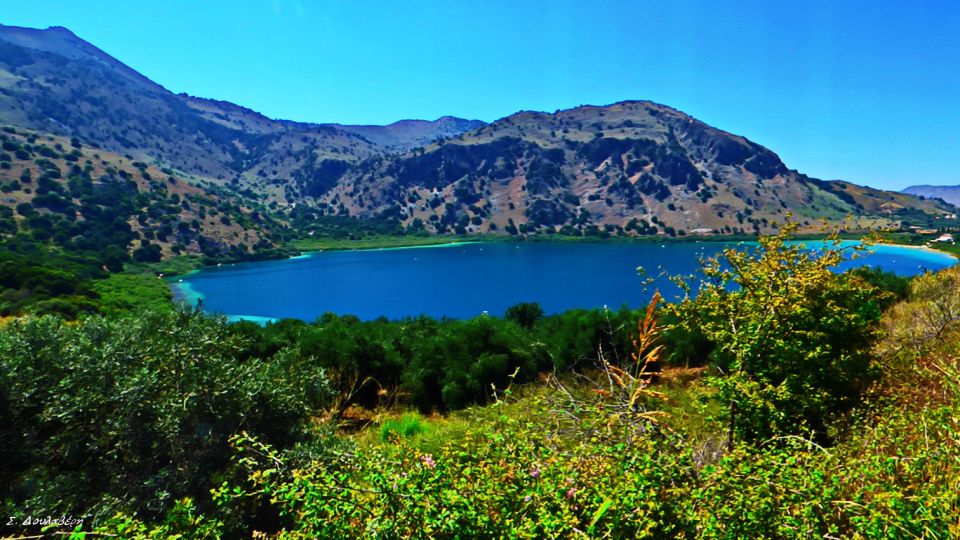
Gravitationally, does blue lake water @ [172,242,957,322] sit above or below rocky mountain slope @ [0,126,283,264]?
below

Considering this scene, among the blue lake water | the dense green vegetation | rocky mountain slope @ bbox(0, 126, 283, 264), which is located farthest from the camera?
rocky mountain slope @ bbox(0, 126, 283, 264)

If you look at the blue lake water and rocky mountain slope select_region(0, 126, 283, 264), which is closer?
the blue lake water

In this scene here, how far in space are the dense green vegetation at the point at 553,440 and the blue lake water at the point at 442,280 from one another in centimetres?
4097

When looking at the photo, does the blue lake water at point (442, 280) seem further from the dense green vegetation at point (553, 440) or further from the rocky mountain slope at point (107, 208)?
the dense green vegetation at point (553, 440)

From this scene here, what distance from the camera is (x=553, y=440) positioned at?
435 centimetres

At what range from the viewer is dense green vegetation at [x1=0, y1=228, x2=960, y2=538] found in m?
3.14

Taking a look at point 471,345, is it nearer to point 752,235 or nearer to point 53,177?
point 53,177

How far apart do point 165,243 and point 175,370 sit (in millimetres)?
154104

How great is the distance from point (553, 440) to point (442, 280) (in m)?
A: 106

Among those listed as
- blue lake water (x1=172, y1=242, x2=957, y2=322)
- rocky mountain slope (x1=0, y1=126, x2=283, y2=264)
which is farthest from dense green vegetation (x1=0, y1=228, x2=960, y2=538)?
rocky mountain slope (x1=0, y1=126, x2=283, y2=264)

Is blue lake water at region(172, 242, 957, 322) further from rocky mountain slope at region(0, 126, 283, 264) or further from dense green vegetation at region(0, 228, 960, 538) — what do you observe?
dense green vegetation at region(0, 228, 960, 538)

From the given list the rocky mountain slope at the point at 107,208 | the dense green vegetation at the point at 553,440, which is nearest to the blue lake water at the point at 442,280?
the rocky mountain slope at the point at 107,208

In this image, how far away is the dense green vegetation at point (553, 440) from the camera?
314cm

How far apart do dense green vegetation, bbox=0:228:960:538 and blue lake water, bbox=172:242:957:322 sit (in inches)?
1613
